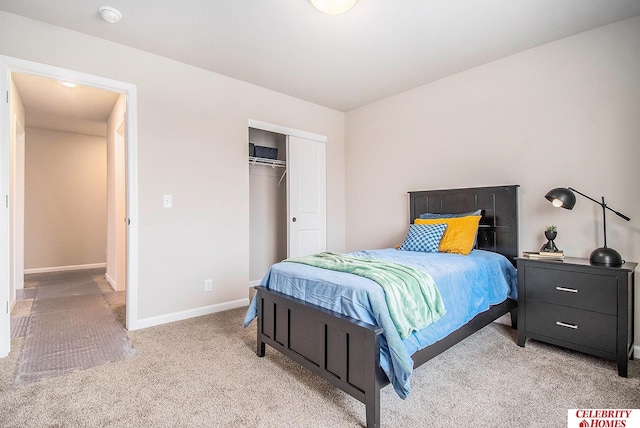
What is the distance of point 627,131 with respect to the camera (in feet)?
7.89

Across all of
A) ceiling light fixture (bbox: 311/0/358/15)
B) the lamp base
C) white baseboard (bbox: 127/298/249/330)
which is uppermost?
ceiling light fixture (bbox: 311/0/358/15)

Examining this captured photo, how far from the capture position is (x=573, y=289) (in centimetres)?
225

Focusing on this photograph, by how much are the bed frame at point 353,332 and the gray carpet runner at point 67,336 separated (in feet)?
3.77

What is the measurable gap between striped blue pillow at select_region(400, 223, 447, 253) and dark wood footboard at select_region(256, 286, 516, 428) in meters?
0.72

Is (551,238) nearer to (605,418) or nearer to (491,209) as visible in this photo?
(491,209)

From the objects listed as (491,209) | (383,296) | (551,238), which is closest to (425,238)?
(491,209)

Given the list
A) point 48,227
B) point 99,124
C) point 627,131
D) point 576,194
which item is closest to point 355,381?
point 576,194

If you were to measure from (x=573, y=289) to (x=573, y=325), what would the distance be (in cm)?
25

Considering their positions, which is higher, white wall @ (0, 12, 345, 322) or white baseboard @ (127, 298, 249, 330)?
white wall @ (0, 12, 345, 322)

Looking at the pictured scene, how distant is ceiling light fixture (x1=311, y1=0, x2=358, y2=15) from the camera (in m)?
2.05

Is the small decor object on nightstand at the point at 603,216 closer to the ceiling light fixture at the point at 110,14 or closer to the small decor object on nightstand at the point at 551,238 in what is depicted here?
the small decor object on nightstand at the point at 551,238

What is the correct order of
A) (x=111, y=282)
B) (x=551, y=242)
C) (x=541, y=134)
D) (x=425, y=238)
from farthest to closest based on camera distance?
(x=111, y=282)
(x=425, y=238)
(x=541, y=134)
(x=551, y=242)

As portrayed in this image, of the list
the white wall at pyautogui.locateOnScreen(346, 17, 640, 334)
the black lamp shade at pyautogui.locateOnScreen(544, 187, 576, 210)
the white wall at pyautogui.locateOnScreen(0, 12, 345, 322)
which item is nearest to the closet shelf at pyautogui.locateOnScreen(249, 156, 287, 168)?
the white wall at pyautogui.locateOnScreen(0, 12, 345, 322)

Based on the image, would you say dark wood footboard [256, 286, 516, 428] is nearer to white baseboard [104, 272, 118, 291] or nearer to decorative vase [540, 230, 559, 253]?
decorative vase [540, 230, 559, 253]
